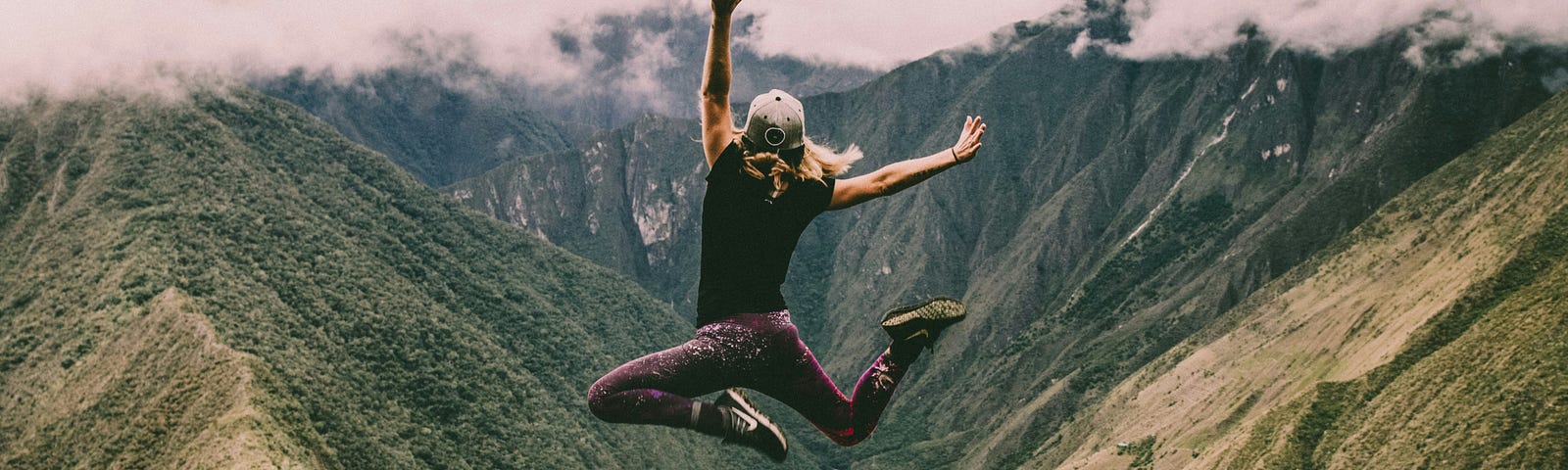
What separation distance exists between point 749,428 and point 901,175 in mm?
2156

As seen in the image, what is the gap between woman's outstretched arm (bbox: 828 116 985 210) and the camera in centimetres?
820

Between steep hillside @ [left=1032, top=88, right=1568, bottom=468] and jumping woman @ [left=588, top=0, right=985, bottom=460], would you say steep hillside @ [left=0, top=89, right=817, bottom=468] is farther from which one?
jumping woman @ [left=588, top=0, right=985, bottom=460]

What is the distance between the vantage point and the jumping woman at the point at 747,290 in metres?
7.67

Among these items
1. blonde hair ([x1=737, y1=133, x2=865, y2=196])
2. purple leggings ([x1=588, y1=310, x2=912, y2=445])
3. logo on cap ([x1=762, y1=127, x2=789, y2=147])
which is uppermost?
logo on cap ([x1=762, y1=127, x2=789, y2=147])

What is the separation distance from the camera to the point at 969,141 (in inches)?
332

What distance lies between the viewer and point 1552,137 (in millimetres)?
131625

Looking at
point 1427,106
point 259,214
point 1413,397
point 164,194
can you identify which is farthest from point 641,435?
point 1427,106

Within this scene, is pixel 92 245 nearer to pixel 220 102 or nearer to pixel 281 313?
pixel 281 313

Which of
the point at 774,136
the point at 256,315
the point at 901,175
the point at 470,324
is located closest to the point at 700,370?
the point at 774,136

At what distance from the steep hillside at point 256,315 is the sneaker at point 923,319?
8605 cm

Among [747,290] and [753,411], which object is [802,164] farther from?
[753,411]

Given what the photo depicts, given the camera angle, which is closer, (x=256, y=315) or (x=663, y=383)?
(x=663, y=383)

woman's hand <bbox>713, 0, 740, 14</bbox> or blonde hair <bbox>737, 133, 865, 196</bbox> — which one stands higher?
woman's hand <bbox>713, 0, 740, 14</bbox>

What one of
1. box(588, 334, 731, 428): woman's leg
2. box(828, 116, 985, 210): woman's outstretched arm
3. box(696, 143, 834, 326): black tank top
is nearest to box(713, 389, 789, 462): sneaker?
box(588, 334, 731, 428): woman's leg
